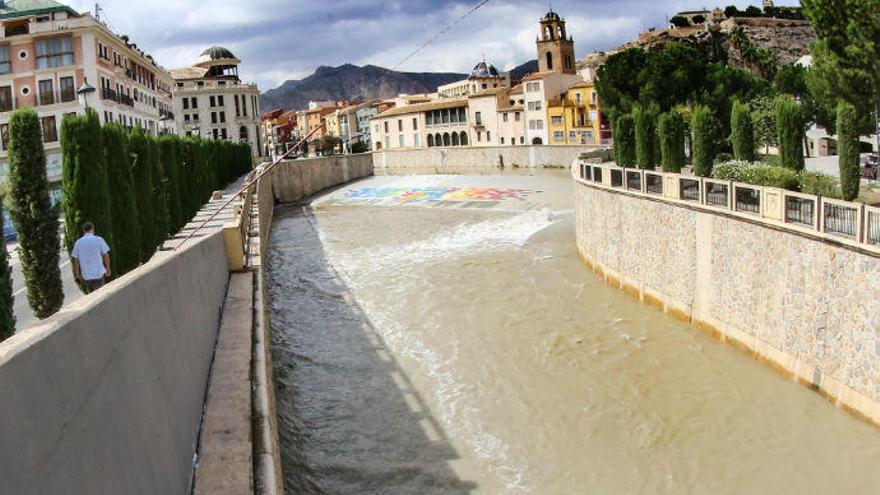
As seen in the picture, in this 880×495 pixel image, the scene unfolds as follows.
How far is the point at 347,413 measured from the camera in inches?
559

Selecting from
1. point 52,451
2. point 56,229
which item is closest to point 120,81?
point 56,229

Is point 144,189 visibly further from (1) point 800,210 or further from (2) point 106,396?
(2) point 106,396

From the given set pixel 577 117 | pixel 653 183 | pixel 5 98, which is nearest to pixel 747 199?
pixel 653 183

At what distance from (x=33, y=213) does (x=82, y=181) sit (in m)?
1.36

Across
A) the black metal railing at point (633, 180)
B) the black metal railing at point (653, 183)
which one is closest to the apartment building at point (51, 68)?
the black metal railing at point (633, 180)

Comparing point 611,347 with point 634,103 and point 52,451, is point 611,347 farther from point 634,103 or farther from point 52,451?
point 634,103

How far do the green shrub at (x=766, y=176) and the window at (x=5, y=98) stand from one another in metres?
35.4

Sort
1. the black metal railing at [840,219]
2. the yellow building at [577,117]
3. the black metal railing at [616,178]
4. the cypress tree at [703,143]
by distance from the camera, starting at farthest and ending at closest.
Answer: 1. the yellow building at [577,117]
2. the cypress tree at [703,143]
3. the black metal railing at [616,178]
4. the black metal railing at [840,219]

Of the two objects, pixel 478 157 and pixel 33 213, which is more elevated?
pixel 478 157

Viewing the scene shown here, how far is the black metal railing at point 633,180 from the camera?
76.5 feet

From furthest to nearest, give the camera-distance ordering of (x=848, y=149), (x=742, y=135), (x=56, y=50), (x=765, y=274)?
(x=56, y=50), (x=742, y=135), (x=848, y=149), (x=765, y=274)

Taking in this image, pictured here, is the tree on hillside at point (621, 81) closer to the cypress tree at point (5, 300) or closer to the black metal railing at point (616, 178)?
the black metal railing at point (616, 178)

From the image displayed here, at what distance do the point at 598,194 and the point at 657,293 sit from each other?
257 inches

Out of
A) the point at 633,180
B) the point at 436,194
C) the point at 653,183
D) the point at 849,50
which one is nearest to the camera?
the point at 653,183
